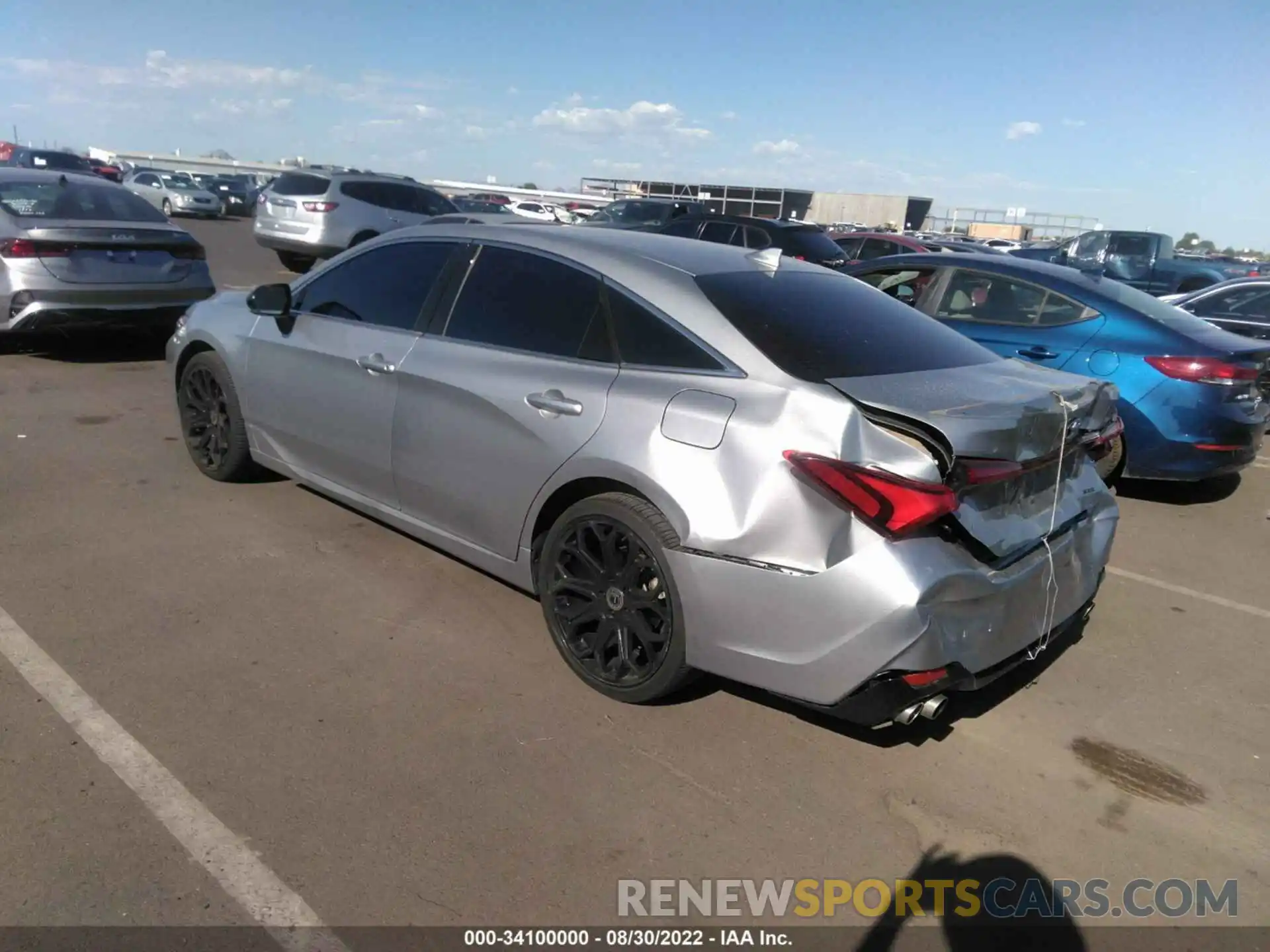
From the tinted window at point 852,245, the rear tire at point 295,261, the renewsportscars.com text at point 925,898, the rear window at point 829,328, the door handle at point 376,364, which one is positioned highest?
the rear window at point 829,328

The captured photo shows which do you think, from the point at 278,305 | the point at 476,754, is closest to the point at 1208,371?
the point at 476,754

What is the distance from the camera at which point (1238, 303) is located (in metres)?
9.98

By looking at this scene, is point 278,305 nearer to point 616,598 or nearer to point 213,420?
point 213,420

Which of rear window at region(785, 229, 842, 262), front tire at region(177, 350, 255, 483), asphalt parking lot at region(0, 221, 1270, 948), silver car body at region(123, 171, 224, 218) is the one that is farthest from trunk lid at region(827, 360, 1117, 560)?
silver car body at region(123, 171, 224, 218)

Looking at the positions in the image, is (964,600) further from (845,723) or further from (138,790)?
(138,790)

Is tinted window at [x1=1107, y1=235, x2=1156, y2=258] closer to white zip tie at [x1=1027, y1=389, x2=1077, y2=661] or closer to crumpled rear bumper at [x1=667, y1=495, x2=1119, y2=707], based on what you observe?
white zip tie at [x1=1027, y1=389, x2=1077, y2=661]

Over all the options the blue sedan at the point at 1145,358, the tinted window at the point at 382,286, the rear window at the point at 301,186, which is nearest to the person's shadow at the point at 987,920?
the tinted window at the point at 382,286

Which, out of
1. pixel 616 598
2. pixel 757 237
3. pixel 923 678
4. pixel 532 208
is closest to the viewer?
pixel 923 678

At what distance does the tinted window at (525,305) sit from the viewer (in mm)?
3811

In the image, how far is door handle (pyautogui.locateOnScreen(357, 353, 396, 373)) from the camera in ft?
14.2

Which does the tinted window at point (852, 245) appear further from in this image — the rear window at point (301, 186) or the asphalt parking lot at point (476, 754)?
the asphalt parking lot at point (476, 754)

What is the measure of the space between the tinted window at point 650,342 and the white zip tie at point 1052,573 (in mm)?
1215

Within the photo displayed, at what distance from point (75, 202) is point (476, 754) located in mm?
7674

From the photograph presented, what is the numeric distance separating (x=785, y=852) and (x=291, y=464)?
131 inches
